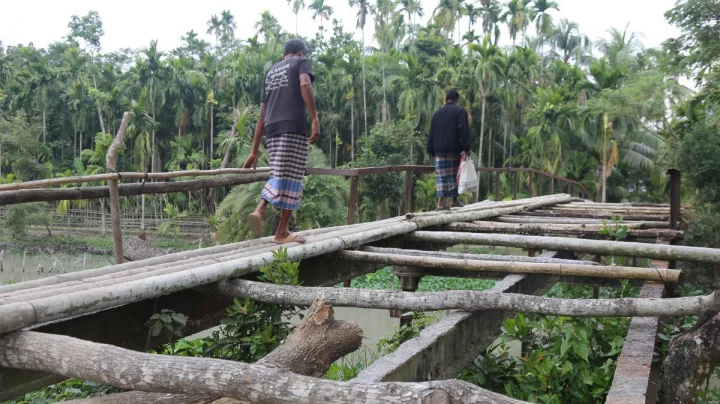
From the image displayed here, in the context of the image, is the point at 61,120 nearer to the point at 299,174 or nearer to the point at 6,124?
the point at 6,124

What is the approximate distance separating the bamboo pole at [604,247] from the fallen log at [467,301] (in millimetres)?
1114

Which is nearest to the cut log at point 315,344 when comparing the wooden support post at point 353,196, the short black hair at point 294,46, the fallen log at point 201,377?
the fallen log at point 201,377

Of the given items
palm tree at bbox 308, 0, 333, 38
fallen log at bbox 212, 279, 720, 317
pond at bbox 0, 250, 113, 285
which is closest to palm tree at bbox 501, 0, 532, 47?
palm tree at bbox 308, 0, 333, 38

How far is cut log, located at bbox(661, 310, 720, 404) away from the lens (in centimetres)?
182

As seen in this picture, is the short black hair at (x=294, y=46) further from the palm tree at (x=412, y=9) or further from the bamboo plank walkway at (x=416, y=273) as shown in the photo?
the palm tree at (x=412, y=9)

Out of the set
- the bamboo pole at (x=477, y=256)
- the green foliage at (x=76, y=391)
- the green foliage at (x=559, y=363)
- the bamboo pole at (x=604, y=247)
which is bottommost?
the green foliage at (x=76, y=391)

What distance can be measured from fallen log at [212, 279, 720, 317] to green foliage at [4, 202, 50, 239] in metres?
23.8

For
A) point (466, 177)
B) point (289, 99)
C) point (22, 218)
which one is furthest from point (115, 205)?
point (22, 218)

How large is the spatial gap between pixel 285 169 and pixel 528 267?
4.31 ft

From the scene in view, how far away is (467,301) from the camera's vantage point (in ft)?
7.38

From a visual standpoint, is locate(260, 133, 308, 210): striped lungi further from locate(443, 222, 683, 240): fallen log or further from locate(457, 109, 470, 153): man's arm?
locate(457, 109, 470, 153): man's arm

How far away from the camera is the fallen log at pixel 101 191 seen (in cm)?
304

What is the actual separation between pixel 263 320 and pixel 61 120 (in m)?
31.5

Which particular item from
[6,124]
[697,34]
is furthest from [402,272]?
[6,124]
